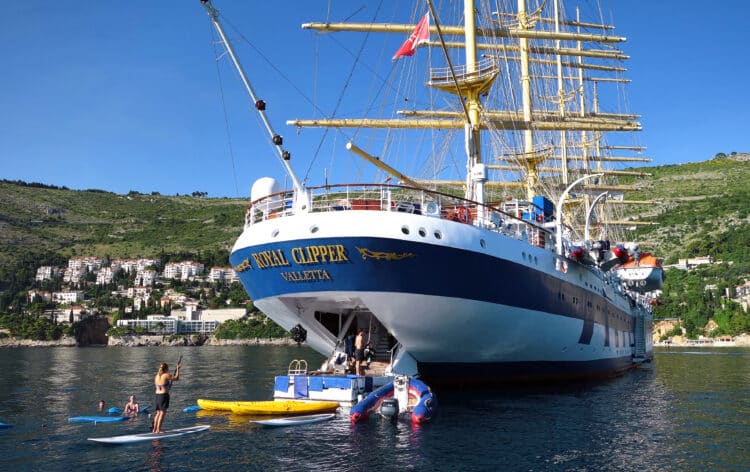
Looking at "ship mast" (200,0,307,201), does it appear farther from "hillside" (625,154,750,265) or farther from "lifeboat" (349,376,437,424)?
"hillside" (625,154,750,265)

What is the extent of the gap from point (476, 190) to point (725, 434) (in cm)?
1219

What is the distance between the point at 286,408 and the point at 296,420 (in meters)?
1.37

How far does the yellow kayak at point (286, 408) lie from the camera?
18.8 meters

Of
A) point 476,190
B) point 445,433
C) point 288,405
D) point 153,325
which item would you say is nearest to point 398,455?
point 445,433

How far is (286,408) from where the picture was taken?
18844 mm

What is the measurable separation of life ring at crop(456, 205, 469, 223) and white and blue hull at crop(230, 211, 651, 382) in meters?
0.80

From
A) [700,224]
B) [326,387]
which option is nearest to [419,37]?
[326,387]

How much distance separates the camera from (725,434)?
666 inches

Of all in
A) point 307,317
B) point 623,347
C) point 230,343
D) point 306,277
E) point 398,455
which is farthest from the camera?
point 230,343

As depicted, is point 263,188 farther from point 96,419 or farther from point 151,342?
point 151,342

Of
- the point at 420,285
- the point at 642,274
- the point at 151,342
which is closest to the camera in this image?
the point at 420,285

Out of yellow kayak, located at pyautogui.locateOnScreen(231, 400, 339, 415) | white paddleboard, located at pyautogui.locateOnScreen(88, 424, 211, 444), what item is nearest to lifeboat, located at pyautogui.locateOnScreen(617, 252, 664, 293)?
yellow kayak, located at pyautogui.locateOnScreen(231, 400, 339, 415)

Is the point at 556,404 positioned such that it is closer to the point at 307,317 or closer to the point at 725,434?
the point at 725,434

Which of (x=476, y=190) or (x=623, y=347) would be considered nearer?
(x=476, y=190)
